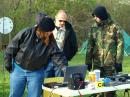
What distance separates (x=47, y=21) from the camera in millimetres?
4852

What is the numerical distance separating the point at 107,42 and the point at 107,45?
4 centimetres

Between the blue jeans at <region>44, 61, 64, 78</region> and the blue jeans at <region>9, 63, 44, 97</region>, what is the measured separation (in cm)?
30

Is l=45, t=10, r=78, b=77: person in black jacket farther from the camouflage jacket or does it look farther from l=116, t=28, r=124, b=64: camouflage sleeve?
l=116, t=28, r=124, b=64: camouflage sleeve

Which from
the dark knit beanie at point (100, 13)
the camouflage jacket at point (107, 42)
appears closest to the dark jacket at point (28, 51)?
the dark knit beanie at point (100, 13)

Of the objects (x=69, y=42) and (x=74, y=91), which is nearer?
(x=74, y=91)

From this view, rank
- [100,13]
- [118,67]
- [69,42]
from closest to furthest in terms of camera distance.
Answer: [100,13] → [118,67] → [69,42]

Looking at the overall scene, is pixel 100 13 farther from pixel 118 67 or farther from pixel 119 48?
pixel 118 67

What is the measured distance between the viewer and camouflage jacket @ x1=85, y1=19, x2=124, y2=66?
6.05m

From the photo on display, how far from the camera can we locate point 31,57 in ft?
16.2

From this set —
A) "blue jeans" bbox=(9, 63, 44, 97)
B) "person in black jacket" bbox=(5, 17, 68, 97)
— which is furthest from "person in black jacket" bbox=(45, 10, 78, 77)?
"blue jeans" bbox=(9, 63, 44, 97)

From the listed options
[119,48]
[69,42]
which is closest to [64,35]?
[69,42]

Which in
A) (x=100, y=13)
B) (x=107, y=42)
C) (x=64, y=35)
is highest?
(x=100, y=13)

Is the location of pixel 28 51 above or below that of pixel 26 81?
above

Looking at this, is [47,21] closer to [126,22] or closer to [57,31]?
[57,31]
